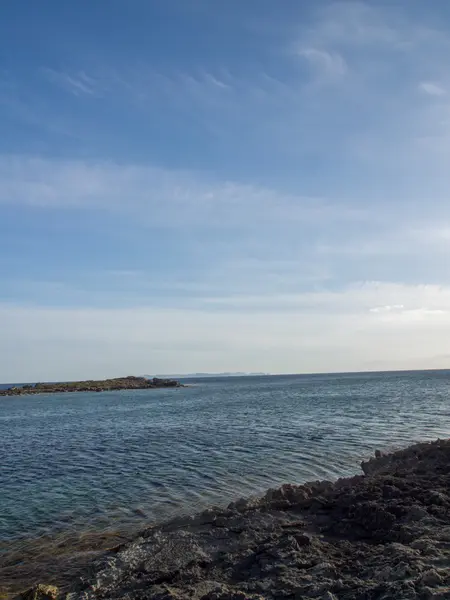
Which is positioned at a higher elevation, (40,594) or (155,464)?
(40,594)

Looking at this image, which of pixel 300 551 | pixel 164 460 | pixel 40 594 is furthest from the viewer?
pixel 164 460

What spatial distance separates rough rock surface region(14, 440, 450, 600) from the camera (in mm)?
7551

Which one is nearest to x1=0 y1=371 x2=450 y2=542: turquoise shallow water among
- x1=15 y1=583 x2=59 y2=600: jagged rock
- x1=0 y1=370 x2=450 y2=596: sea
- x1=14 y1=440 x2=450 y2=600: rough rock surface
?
x1=0 y1=370 x2=450 y2=596: sea

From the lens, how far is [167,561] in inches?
377

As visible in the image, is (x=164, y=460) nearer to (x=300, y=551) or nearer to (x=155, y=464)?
(x=155, y=464)

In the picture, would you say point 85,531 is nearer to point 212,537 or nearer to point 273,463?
point 212,537

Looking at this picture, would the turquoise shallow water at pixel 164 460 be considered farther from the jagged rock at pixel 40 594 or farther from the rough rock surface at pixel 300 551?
the jagged rock at pixel 40 594

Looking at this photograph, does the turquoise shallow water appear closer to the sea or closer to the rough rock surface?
the sea

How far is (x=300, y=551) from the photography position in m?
9.26

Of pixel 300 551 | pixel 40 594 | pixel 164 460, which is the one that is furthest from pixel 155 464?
pixel 300 551

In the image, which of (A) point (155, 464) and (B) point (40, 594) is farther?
(A) point (155, 464)

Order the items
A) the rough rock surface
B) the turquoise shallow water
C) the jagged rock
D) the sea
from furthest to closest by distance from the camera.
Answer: the turquoise shallow water < the sea < the jagged rock < the rough rock surface

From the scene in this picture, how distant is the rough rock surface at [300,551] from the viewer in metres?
7.55

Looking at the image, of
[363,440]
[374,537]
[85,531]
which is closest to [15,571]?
[85,531]
